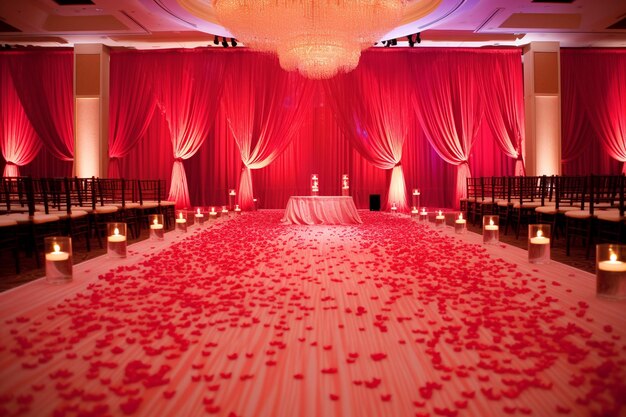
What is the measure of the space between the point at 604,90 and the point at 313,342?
1120 cm

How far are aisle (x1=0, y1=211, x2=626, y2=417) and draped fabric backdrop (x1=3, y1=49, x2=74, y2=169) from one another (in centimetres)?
789

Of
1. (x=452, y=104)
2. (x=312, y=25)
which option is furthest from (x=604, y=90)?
(x=312, y=25)

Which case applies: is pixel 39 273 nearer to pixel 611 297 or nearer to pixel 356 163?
pixel 611 297

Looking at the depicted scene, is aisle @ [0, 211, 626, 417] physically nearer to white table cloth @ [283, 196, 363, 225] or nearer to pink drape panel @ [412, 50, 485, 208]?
white table cloth @ [283, 196, 363, 225]

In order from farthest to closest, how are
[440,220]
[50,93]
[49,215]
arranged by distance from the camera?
[50,93]
[440,220]
[49,215]

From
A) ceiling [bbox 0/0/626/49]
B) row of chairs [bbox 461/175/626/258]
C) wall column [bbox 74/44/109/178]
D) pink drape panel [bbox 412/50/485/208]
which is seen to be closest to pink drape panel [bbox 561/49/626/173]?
ceiling [bbox 0/0/626/49]

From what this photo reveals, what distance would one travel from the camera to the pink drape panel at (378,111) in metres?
10.5

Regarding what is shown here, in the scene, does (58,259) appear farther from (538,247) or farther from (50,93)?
(50,93)

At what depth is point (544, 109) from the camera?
10.1m

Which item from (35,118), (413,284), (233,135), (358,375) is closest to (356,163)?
(233,135)

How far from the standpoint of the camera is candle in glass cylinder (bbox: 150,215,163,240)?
18.4 ft

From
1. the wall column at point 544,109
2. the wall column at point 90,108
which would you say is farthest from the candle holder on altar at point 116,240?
the wall column at point 544,109

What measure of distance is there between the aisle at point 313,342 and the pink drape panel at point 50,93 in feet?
25.9

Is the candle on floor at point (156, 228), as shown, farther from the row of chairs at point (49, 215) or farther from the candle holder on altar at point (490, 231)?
the candle holder on altar at point (490, 231)
